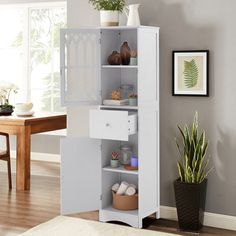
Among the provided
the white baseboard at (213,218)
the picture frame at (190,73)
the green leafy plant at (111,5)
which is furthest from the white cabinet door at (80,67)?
the white baseboard at (213,218)

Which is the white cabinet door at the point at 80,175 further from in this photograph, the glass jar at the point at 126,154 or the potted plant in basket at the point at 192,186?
the potted plant in basket at the point at 192,186

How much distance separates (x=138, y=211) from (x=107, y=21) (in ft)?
5.13

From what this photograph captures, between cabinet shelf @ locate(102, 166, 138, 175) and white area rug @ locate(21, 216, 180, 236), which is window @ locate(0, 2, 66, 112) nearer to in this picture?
cabinet shelf @ locate(102, 166, 138, 175)

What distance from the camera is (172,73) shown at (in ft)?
13.8

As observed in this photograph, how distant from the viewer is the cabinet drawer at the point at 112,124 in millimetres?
3824

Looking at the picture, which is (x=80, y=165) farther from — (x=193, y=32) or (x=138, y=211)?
(x=193, y=32)

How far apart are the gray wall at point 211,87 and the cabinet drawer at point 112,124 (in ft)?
1.58

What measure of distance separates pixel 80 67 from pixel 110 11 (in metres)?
0.53

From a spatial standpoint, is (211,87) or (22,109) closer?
(211,87)

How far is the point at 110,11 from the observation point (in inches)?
158

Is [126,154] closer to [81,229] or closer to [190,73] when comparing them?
[81,229]

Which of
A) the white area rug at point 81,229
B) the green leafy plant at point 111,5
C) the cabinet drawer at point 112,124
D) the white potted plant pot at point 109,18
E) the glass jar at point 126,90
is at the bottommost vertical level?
the white area rug at point 81,229

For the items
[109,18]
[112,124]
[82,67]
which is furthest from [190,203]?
[109,18]

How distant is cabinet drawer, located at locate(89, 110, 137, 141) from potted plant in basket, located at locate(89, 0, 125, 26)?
0.74 m
